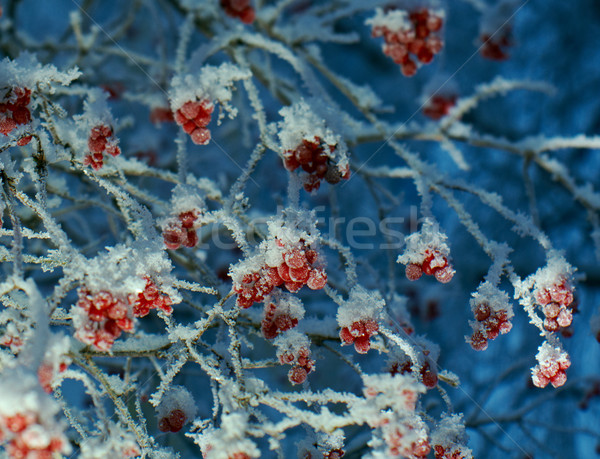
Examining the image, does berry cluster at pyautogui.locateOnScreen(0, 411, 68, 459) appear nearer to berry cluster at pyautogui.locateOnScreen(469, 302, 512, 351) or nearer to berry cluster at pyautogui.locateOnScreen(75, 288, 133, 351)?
berry cluster at pyautogui.locateOnScreen(75, 288, 133, 351)

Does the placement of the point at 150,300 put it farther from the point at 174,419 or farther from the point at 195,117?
the point at 195,117

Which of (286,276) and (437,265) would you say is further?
(437,265)

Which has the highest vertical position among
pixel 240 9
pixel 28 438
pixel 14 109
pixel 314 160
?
pixel 240 9

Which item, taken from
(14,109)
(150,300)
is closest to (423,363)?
(150,300)

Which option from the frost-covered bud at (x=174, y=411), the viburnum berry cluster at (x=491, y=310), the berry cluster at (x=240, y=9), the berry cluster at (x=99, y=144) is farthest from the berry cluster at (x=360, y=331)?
the berry cluster at (x=240, y=9)

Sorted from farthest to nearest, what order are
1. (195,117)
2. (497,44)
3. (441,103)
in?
1. (441,103)
2. (497,44)
3. (195,117)

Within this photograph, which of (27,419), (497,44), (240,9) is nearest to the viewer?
(27,419)
